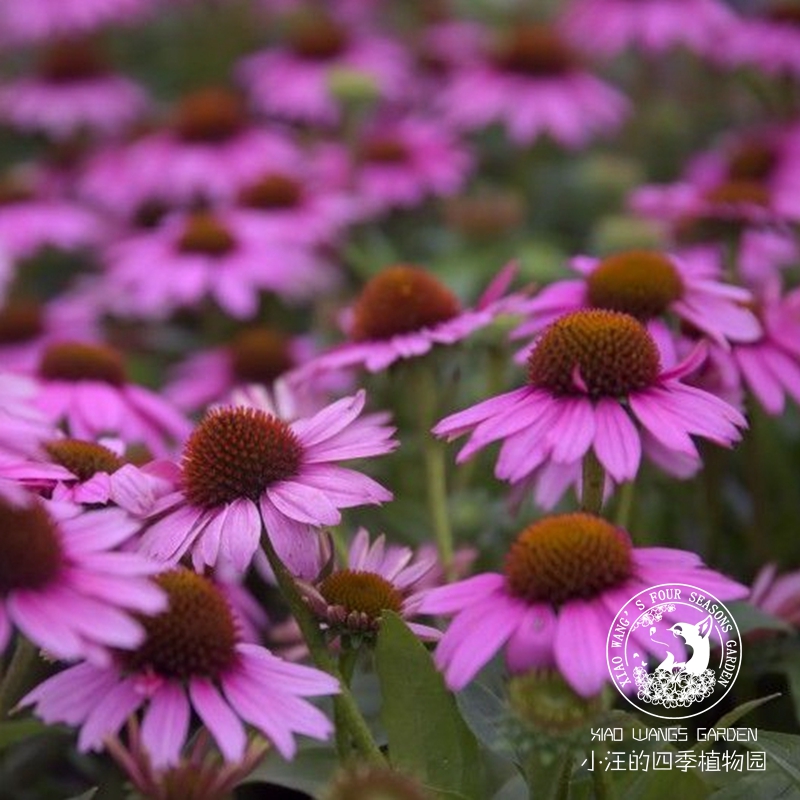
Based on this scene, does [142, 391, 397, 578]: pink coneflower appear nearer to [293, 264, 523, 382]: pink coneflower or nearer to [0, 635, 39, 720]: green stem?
[0, 635, 39, 720]: green stem

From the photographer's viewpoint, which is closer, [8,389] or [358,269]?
[8,389]

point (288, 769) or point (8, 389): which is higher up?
point (8, 389)

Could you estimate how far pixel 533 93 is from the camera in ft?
6.73

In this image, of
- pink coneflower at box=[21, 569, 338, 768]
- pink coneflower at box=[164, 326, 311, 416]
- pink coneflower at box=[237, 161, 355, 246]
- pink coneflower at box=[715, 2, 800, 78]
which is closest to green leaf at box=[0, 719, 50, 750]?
pink coneflower at box=[21, 569, 338, 768]

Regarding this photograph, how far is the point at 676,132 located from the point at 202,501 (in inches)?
58.8

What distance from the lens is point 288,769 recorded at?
89cm

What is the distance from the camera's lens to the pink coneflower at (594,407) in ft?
2.70

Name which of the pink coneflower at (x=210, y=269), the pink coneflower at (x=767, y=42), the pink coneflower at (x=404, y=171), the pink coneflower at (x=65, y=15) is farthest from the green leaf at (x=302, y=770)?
the pink coneflower at (x=65, y=15)

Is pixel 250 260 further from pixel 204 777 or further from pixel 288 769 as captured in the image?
pixel 204 777

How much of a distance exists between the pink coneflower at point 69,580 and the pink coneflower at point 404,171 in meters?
1.16

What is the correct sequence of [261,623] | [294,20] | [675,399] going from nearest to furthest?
[675,399] < [261,623] < [294,20]

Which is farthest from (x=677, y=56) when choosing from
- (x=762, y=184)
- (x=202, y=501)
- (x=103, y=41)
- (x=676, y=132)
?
(x=202, y=501)

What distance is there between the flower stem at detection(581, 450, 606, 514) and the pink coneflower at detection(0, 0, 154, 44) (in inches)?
63.6

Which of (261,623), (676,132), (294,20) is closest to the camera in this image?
(261,623)
